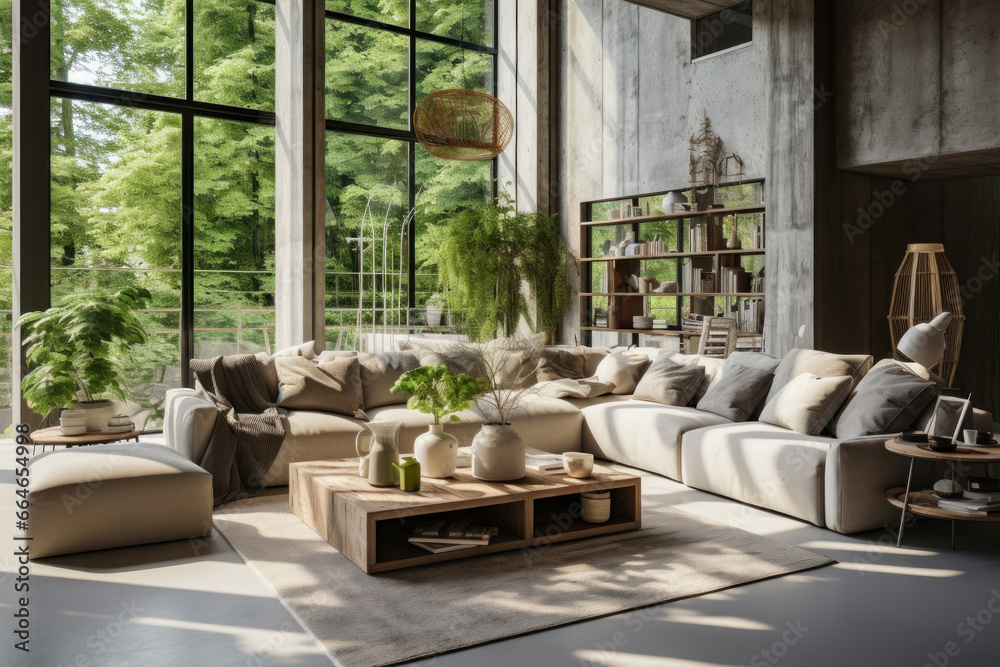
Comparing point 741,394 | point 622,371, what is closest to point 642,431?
point 741,394

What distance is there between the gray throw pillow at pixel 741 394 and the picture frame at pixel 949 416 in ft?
4.62

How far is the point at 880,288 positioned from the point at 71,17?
8334 millimetres

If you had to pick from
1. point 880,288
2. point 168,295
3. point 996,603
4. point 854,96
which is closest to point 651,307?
point 880,288

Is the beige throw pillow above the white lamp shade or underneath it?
underneath

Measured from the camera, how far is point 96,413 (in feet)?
15.6

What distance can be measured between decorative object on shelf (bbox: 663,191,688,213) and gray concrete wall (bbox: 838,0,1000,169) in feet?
5.24

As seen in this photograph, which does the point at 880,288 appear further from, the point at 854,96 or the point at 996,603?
the point at 996,603

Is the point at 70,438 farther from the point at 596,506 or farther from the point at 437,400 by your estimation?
the point at 596,506

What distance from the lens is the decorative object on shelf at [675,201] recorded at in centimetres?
766

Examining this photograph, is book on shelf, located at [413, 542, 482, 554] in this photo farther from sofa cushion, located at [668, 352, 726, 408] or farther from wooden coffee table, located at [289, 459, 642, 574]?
sofa cushion, located at [668, 352, 726, 408]

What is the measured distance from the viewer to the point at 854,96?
630 centimetres

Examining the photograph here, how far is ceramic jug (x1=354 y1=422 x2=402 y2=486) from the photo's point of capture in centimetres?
373

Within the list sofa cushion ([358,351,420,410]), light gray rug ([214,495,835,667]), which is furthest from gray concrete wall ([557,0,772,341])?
light gray rug ([214,495,835,667])

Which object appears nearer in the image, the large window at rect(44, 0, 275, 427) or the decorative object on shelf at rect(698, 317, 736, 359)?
the decorative object on shelf at rect(698, 317, 736, 359)
